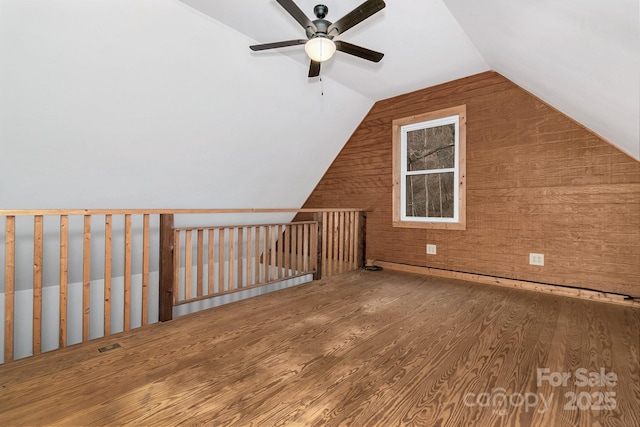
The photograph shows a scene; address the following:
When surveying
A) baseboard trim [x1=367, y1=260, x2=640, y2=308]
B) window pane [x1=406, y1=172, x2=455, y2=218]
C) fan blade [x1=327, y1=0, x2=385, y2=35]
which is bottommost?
baseboard trim [x1=367, y1=260, x2=640, y2=308]

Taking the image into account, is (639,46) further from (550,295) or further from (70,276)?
(70,276)

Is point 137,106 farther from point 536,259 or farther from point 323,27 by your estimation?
point 536,259

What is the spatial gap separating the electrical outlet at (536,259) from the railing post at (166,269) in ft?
12.3

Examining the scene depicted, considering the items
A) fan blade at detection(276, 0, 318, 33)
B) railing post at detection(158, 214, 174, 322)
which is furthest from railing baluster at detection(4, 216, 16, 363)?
fan blade at detection(276, 0, 318, 33)

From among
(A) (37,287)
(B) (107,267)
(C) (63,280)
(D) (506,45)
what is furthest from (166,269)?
(D) (506,45)

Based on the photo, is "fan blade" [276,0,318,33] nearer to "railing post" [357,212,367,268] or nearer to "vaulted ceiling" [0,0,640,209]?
"vaulted ceiling" [0,0,640,209]

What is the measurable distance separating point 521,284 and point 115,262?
5.16 metres

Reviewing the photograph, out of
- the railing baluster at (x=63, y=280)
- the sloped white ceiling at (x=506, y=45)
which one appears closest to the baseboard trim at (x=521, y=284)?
the sloped white ceiling at (x=506, y=45)

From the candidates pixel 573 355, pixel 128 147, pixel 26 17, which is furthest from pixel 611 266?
pixel 26 17

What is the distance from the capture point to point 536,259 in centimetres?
344

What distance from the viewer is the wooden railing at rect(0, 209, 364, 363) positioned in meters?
2.07

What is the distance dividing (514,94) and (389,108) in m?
1.64

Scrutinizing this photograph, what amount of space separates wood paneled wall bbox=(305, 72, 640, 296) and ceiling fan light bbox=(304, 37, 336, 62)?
2.40 metres

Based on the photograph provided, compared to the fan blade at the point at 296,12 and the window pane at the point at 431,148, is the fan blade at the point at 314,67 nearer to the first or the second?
the fan blade at the point at 296,12
